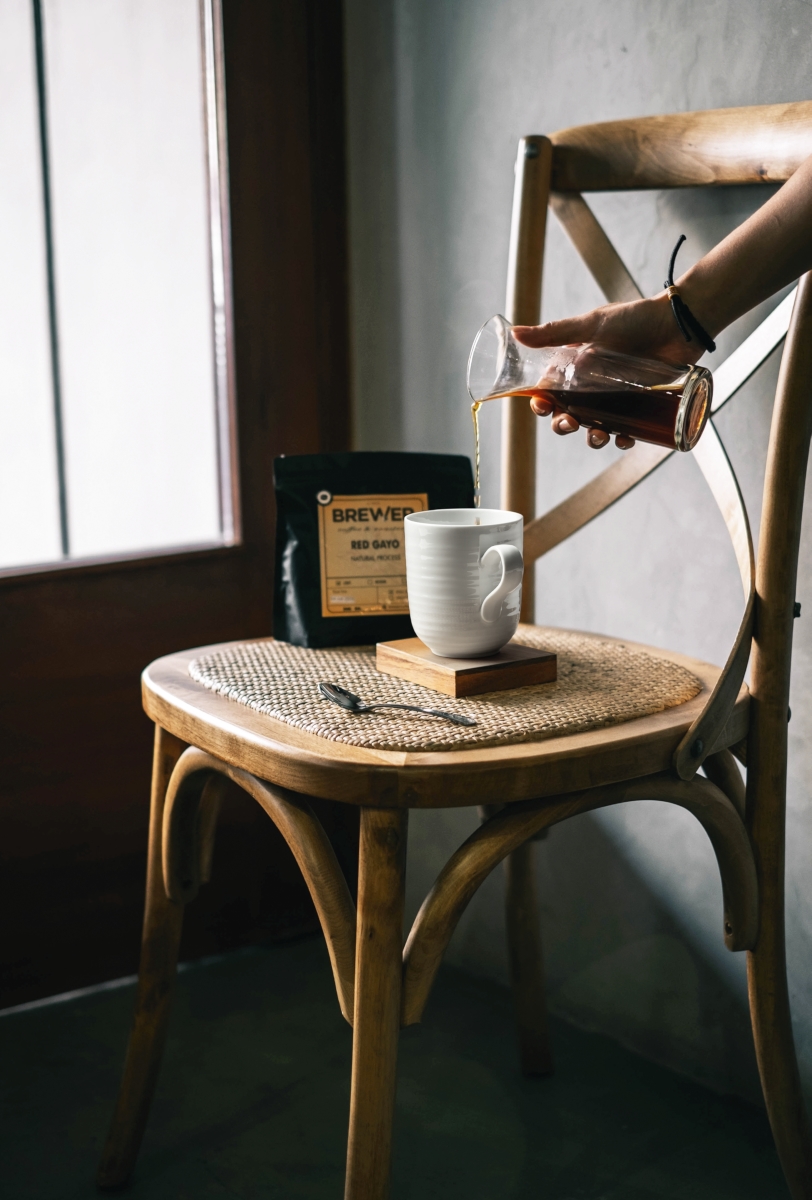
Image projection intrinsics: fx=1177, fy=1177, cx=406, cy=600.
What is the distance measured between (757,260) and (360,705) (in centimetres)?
49

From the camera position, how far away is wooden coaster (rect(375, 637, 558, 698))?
989 mm

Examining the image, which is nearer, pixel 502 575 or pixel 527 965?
pixel 502 575

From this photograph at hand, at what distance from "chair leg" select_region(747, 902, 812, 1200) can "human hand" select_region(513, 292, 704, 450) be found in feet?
1.46

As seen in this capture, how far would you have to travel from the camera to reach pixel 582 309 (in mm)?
1396

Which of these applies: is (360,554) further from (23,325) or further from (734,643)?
(23,325)

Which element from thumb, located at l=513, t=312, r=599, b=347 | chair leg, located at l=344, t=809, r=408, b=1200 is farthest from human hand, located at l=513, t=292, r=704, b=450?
chair leg, located at l=344, t=809, r=408, b=1200

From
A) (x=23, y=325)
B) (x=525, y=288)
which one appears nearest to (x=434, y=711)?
(x=525, y=288)

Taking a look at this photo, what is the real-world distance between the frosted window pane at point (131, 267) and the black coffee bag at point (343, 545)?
0.50m

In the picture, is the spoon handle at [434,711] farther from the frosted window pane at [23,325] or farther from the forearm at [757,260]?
the frosted window pane at [23,325]

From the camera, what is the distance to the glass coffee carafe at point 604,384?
0.94 m

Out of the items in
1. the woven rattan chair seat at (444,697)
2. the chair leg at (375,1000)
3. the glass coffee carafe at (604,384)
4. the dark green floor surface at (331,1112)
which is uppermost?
the glass coffee carafe at (604,384)

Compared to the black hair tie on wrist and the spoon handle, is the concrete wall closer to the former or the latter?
the black hair tie on wrist

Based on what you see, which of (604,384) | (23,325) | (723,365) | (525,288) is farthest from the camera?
(23,325)

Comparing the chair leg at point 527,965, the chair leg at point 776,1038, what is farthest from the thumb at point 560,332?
the chair leg at point 527,965
